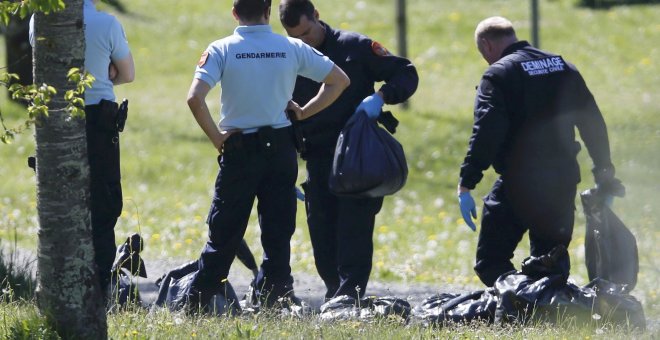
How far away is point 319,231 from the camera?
6934mm

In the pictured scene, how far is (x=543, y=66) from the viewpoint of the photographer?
6355 mm

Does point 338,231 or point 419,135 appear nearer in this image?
point 338,231

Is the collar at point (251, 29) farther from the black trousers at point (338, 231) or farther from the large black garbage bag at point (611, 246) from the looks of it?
the large black garbage bag at point (611, 246)

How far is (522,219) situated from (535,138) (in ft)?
1.58

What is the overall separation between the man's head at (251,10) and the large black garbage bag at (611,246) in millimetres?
2140

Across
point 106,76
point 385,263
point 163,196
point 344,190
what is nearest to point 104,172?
point 106,76

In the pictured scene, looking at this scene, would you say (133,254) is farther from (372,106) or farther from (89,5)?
(372,106)

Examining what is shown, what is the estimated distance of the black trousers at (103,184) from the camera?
5.93m

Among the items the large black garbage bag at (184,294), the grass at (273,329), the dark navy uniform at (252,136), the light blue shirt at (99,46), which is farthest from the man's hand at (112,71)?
the grass at (273,329)

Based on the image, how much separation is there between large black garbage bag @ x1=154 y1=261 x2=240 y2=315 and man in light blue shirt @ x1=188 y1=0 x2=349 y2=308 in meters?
0.06

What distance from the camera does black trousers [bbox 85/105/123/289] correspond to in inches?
233

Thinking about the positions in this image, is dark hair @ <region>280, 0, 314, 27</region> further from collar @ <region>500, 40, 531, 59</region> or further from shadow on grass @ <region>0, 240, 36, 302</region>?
shadow on grass @ <region>0, 240, 36, 302</region>

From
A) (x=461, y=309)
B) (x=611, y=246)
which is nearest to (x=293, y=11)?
(x=461, y=309)

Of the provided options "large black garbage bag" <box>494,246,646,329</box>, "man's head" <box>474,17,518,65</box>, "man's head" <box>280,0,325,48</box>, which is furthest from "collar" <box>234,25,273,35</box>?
"large black garbage bag" <box>494,246,646,329</box>
